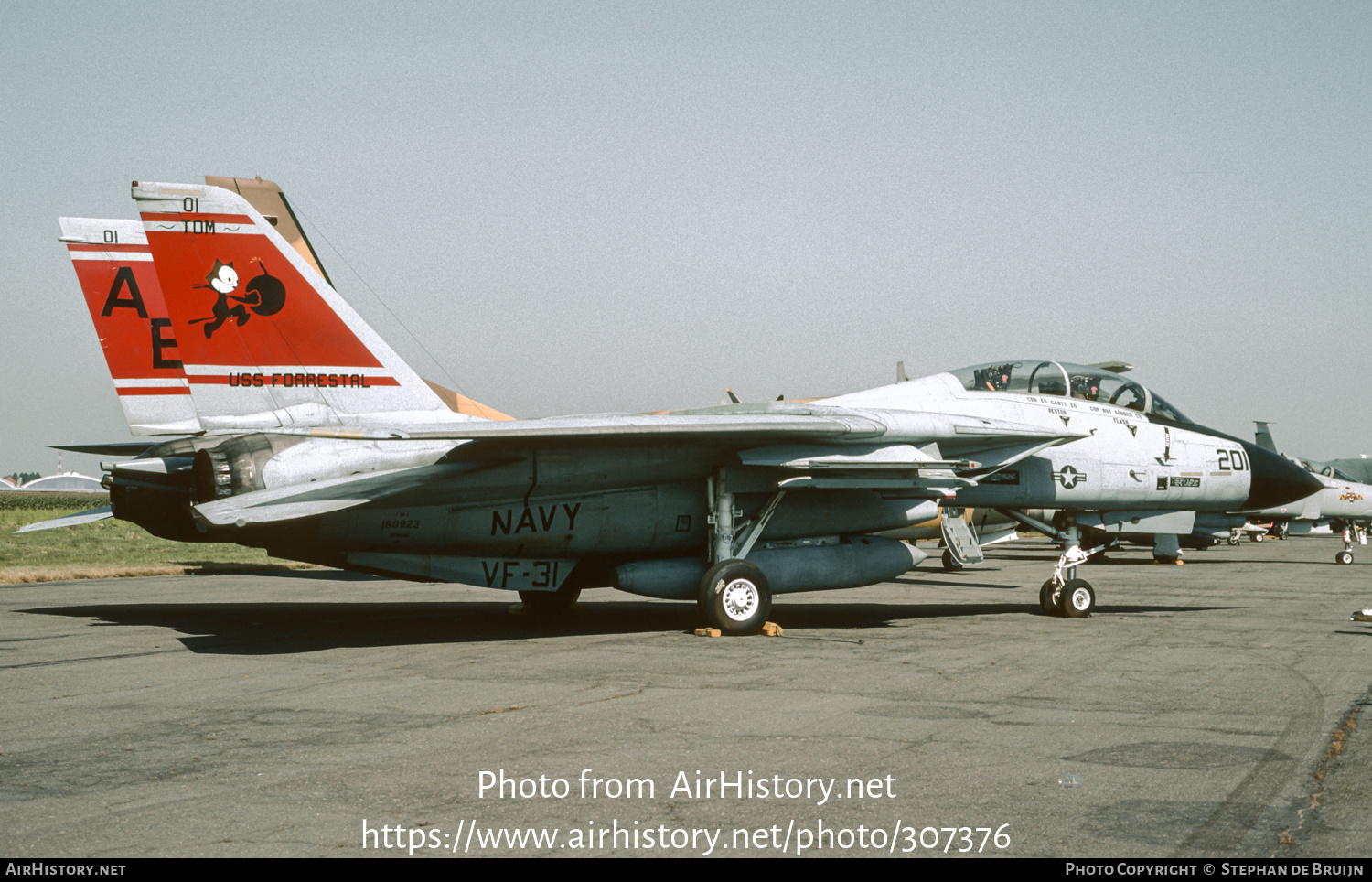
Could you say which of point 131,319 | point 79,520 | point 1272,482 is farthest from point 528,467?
point 1272,482

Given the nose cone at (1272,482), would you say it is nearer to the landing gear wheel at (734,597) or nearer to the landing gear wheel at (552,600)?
the landing gear wheel at (734,597)

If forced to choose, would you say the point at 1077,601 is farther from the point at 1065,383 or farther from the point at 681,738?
the point at 681,738

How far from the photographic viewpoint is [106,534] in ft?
132

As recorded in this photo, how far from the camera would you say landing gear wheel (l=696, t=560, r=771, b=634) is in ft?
37.2

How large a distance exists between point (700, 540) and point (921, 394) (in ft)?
11.4

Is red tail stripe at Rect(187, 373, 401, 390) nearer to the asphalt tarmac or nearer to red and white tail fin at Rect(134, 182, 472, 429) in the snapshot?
red and white tail fin at Rect(134, 182, 472, 429)

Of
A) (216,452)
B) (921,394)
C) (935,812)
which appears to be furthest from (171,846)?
(921,394)

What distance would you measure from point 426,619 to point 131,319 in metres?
5.65

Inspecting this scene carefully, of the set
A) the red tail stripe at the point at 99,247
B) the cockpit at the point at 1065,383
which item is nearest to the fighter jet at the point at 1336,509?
the cockpit at the point at 1065,383

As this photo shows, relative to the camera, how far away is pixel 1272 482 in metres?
14.8

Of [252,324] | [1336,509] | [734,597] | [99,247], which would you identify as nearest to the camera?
[252,324]

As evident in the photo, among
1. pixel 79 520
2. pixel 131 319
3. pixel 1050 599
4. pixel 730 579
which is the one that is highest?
pixel 131 319

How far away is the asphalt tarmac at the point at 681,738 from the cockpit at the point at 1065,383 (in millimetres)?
3045

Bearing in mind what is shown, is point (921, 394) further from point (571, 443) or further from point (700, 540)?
point (571, 443)
